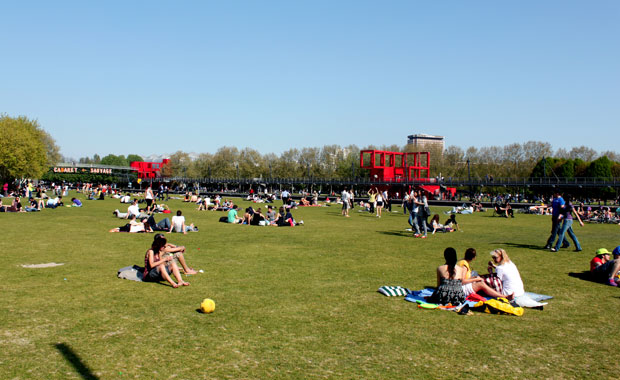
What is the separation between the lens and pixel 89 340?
6.55 meters

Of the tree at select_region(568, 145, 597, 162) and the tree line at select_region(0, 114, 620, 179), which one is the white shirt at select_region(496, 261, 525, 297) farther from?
the tree at select_region(568, 145, 597, 162)

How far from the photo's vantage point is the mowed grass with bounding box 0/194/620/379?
578 centimetres

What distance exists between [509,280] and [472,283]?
737mm

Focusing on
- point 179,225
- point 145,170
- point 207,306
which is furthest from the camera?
point 145,170

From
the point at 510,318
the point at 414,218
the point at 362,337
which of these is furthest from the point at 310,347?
the point at 414,218

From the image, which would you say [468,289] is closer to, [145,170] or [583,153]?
[583,153]

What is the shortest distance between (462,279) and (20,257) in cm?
1145

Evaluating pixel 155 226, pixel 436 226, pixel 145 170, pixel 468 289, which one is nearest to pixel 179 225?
pixel 155 226

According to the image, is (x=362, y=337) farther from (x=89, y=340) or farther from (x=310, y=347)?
(x=89, y=340)

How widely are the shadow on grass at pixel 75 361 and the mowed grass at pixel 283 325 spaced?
24 mm

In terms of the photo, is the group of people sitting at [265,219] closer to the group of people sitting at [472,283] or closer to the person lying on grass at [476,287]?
the group of people sitting at [472,283]

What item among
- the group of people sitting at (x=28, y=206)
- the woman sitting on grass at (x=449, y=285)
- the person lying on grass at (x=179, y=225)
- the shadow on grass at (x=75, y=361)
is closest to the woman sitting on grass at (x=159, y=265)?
the shadow on grass at (x=75, y=361)

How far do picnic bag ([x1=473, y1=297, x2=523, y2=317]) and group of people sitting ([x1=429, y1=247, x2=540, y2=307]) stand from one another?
0.33 m

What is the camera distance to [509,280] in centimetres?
930
